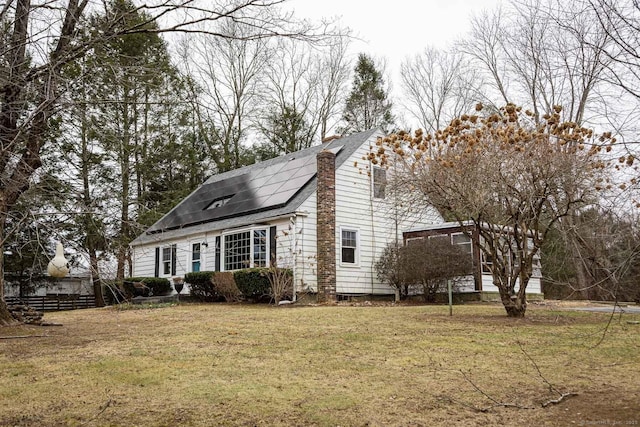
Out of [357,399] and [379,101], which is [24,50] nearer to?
[357,399]

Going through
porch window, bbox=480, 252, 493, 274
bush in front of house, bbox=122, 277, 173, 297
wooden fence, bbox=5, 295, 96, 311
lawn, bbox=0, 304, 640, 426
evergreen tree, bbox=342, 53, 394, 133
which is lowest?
lawn, bbox=0, 304, 640, 426

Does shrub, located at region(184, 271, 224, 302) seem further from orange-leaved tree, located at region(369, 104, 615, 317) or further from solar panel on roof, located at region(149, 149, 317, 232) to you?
orange-leaved tree, located at region(369, 104, 615, 317)

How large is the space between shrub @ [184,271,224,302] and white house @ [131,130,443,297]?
2.66ft

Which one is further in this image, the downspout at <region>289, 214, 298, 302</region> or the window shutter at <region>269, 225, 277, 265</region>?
the window shutter at <region>269, 225, 277, 265</region>

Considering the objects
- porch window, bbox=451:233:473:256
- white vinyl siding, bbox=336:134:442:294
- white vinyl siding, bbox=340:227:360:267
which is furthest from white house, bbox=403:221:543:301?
white vinyl siding, bbox=340:227:360:267

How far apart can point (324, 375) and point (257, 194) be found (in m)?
15.1

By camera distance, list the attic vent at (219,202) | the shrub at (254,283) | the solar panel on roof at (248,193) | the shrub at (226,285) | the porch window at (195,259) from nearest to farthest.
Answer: the shrub at (254,283), the shrub at (226,285), the solar panel on roof at (248,193), the porch window at (195,259), the attic vent at (219,202)

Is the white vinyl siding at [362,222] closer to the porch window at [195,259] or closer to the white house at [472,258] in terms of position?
the white house at [472,258]

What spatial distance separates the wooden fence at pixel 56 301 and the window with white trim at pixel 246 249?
323 inches

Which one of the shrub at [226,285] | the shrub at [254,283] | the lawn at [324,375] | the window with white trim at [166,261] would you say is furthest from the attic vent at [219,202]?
the lawn at [324,375]

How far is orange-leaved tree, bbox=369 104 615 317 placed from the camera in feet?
36.0

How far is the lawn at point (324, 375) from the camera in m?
5.20

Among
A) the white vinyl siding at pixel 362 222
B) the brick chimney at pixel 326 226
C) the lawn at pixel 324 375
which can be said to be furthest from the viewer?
the white vinyl siding at pixel 362 222

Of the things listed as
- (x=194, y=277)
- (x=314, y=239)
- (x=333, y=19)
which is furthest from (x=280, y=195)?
(x=333, y=19)
